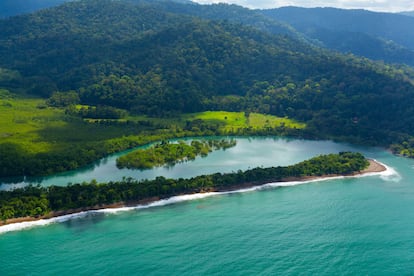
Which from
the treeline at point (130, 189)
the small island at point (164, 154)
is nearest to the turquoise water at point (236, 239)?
the treeline at point (130, 189)

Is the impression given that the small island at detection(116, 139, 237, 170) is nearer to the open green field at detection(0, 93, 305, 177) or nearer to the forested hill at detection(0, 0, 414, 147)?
the open green field at detection(0, 93, 305, 177)

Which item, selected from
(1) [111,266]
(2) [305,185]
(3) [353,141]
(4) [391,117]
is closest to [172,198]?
(1) [111,266]

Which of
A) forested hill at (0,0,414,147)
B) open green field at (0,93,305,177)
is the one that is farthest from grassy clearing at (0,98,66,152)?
forested hill at (0,0,414,147)

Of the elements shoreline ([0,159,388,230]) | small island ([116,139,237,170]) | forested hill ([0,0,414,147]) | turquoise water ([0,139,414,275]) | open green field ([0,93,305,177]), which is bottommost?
turquoise water ([0,139,414,275])

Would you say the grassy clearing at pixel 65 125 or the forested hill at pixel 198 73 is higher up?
the forested hill at pixel 198 73

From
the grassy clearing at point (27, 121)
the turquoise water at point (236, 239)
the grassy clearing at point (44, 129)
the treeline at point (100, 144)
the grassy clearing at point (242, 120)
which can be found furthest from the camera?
the grassy clearing at point (242, 120)

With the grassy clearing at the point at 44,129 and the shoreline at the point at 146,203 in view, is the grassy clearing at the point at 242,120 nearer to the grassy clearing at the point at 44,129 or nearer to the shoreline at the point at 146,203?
the grassy clearing at the point at 44,129
